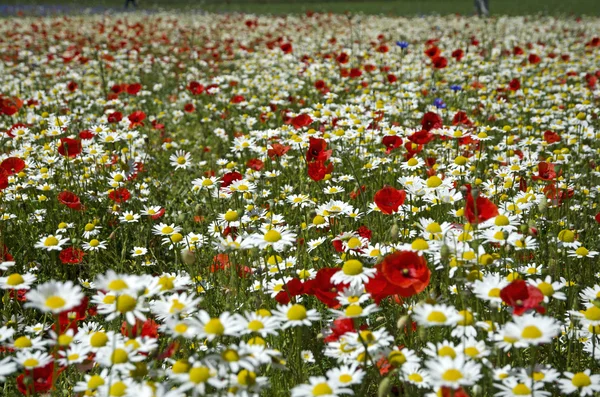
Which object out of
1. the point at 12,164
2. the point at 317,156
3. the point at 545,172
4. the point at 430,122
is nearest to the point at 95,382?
the point at 317,156

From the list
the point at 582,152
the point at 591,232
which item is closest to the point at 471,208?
the point at 591,232

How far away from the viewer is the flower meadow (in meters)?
1.67

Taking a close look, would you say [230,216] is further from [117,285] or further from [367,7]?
[367,7]

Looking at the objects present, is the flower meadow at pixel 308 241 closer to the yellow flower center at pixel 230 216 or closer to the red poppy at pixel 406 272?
the red poppy at pixel 406 272

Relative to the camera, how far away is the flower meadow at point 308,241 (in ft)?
5.49

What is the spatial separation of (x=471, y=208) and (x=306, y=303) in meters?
1.07

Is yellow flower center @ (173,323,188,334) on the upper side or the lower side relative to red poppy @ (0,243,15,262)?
upper

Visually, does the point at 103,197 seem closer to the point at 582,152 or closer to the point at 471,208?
the point at 471,208

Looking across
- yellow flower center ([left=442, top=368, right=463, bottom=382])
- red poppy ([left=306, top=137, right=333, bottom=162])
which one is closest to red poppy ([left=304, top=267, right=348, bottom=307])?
yellow flower center ([left=442, top=368, right=463, bottom=382])

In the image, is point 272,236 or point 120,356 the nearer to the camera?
point 120,356

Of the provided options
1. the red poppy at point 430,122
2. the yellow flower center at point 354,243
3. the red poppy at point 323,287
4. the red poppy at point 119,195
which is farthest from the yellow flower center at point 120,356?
the red poppy at point 430,122

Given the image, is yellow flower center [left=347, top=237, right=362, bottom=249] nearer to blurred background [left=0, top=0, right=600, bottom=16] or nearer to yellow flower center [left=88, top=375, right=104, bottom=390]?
yellow flower center [left=88, top=375, right=104, bottom=390]

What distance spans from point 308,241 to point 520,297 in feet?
5.23

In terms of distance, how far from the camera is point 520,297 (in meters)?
1.73
